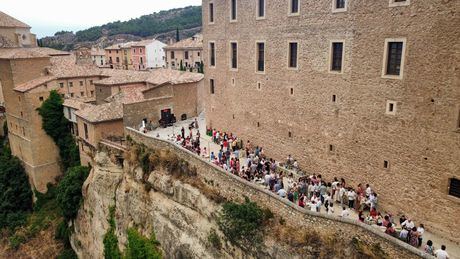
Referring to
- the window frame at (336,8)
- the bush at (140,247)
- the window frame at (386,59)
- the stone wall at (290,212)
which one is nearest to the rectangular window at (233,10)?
the window frame at (336,8)

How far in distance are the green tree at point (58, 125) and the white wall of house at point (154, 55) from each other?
4210 cm

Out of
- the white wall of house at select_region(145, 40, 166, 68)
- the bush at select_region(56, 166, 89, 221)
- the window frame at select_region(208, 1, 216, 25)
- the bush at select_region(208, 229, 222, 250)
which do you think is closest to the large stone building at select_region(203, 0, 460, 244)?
the window frame at select_region(208, 1, 216, 25)

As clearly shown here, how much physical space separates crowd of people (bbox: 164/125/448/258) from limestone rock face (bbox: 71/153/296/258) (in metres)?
2.55

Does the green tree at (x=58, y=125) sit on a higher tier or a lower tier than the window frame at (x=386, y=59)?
lower

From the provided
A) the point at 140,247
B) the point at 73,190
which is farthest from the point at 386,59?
the point at 73,190

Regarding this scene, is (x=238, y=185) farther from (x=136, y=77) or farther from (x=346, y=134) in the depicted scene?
(x=136, y=77)

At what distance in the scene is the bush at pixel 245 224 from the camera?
1788cm

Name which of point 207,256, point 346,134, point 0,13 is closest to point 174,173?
point 207,256

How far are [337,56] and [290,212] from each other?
8.27 metres

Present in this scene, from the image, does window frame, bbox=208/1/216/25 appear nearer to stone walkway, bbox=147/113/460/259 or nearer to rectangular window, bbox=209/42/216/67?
rectangular window, bbox=209/42/216/67

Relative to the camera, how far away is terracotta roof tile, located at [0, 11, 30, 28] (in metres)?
49.2

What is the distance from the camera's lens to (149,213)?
24734mm

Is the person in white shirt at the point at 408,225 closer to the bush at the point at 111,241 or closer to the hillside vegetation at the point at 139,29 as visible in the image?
the bush at the point at 111,241

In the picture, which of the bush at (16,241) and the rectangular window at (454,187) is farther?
the bush at (16,241)
